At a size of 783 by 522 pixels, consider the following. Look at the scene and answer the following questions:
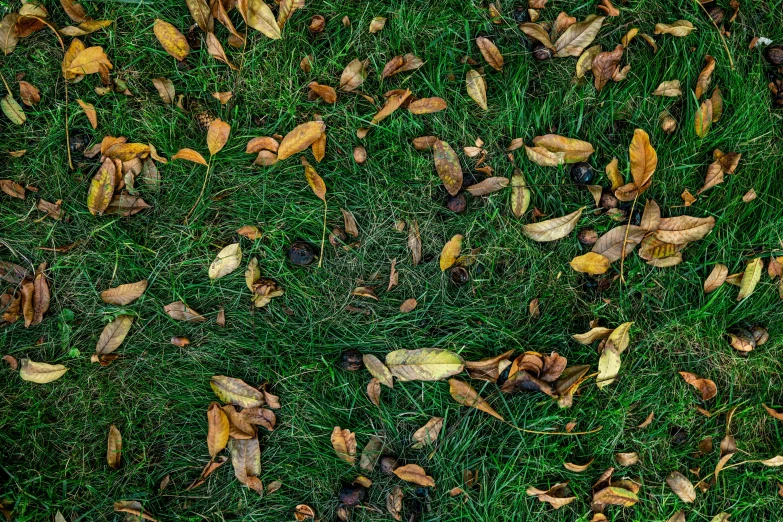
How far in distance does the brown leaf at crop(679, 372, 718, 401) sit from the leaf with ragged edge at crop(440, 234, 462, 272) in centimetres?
116

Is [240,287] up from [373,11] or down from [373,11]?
down

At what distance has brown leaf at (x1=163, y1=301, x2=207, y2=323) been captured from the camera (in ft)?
7.81

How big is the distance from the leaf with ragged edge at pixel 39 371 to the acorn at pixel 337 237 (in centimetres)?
133

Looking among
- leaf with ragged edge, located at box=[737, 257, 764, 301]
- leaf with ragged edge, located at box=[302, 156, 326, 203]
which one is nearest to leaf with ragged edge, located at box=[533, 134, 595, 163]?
leaf with ragged edge, located at box=[737, 257, 764, 301]

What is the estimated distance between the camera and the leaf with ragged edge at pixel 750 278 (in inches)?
94.6

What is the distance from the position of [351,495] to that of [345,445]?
0.21m

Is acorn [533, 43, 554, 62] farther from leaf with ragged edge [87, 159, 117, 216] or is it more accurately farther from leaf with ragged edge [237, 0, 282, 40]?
leaf with ragged edge [87, 159, 117, 216]

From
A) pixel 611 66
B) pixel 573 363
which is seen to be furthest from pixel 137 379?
pixel 611 66

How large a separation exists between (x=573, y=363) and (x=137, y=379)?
1969 millimetres

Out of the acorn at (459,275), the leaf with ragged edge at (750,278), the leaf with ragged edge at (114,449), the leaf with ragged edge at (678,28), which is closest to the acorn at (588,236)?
the acorn at (459,275)

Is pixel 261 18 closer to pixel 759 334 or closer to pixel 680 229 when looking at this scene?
pixel 680 229

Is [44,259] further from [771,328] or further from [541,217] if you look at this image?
[771,328]

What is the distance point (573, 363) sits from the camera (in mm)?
2383

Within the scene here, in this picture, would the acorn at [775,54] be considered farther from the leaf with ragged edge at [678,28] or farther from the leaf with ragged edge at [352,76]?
the leaf with ragged edge at [352,76]
